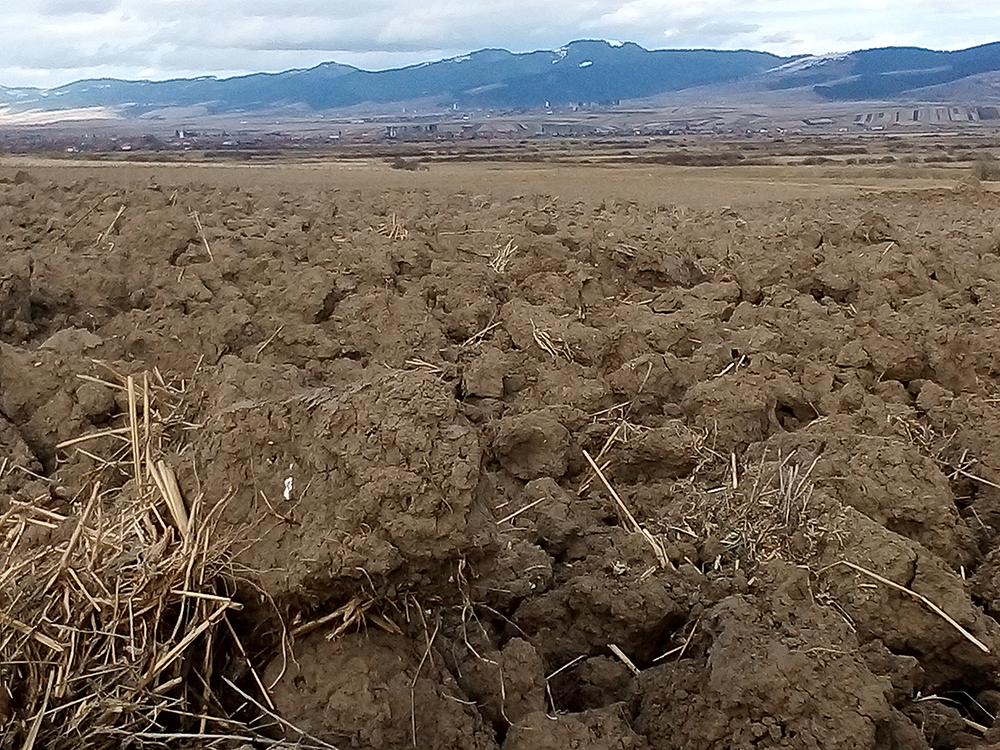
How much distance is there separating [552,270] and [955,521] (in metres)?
2.75

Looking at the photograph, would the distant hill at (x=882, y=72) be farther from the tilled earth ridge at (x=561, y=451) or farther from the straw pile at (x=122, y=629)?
the straw pile at (x=122, y=629)

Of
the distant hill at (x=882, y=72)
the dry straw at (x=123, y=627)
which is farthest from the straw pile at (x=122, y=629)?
the distant hill at (x=882, y=72)

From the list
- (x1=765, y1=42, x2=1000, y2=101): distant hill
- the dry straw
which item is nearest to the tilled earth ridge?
the dry straw

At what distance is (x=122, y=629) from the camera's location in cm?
222

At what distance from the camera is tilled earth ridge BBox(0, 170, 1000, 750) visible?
7.53 ft

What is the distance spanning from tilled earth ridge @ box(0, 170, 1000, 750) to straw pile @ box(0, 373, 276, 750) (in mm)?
88

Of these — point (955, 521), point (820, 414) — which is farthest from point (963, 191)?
point (955, 521)

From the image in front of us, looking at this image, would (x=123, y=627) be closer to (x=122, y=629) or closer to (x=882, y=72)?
(x=122, y=629)

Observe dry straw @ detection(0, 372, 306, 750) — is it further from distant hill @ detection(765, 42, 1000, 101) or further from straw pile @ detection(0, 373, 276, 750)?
distant hill @ detection(765, 42, 1000, 101)

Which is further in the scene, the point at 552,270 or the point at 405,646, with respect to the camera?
the point at 552,270

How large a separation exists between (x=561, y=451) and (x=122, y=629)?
1803 mm

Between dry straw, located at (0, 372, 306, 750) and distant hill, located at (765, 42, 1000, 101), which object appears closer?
dry straw, located at (0, 372, 306, 750)

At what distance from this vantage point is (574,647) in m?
2.70

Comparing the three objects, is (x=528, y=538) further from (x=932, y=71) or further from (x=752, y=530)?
(x=932, y=71)
